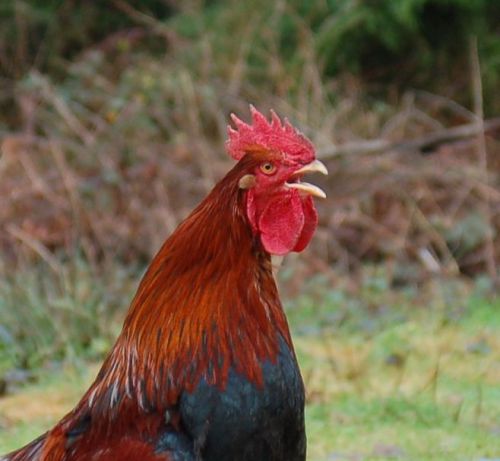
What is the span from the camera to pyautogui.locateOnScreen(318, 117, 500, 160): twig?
33.8ft

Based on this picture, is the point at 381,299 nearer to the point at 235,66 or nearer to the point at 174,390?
the point at 235,66

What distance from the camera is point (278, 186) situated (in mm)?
3836

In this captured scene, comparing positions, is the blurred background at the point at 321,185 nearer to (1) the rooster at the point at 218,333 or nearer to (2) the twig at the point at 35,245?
(2) the twig at the point at 35,245

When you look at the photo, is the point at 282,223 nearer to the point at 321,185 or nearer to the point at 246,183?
the point at 246,183

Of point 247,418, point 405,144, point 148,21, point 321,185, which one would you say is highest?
point 148,21

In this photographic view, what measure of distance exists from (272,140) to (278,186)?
0.52 ft

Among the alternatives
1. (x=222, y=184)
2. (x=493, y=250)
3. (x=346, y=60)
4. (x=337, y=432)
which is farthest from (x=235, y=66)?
(x=222, y=184)

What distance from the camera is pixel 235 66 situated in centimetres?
1167

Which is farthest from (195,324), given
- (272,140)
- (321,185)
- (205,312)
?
(321,185)

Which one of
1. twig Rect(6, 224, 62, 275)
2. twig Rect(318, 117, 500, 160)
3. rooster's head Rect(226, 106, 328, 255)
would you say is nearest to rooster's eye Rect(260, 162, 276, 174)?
rooster's head Rect(226, 106, 328, 255)

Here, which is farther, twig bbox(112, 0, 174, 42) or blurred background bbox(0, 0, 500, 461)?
twig bbox(112, 0, 174, 42)

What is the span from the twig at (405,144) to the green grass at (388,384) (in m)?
1.42

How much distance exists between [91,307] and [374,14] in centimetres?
519

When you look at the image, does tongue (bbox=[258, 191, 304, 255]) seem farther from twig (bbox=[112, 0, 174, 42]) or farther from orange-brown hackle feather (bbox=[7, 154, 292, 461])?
twig (bbox=[112, 0, 174, 42])
